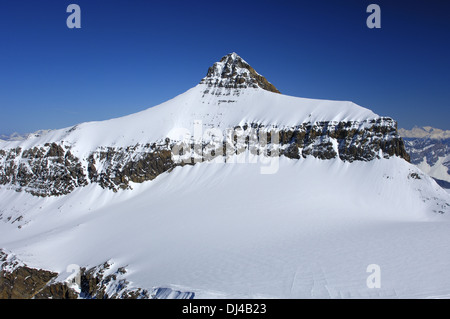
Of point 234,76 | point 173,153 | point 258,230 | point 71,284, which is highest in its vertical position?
point 234,76

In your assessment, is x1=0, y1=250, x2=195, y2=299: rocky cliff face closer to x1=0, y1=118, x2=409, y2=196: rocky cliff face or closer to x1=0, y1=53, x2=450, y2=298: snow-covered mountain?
x1=0, y1=53, x2=450, y2=298: snow-covered mountain

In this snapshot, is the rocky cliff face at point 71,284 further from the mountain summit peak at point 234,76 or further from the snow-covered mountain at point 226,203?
the mountain summit peak at point 234,76

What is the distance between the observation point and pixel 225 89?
8562 centimetres

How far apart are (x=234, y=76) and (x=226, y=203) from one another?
166 ft

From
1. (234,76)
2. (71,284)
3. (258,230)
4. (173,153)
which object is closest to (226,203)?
(258,230)

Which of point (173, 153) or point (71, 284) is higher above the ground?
point (173, 153)

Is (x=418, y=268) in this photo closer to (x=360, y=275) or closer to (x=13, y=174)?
(x=360, y=275)

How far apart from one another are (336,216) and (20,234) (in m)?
63.8

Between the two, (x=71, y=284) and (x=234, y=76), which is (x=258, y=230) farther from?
(x=234, y=76)

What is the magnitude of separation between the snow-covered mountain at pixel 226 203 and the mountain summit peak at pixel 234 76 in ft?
1.50

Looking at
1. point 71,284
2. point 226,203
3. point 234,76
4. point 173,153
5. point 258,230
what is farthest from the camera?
point 234,76

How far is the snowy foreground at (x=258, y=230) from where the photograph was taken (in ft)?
84.3

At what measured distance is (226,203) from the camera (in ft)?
169

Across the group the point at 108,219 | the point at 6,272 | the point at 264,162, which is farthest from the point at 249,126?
the point at 6,272
